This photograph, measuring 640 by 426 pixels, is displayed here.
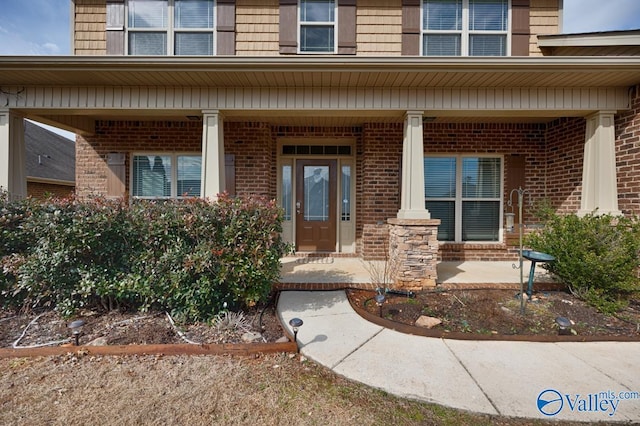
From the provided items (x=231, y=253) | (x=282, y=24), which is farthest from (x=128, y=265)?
(x=282, y=24)

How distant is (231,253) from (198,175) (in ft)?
11.2

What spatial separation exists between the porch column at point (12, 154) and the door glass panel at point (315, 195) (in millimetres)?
4411

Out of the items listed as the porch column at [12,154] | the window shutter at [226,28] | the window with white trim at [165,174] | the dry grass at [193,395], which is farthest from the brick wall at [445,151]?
the porch column at [12,154]

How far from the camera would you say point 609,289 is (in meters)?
3.30

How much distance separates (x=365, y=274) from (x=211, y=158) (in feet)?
9.46

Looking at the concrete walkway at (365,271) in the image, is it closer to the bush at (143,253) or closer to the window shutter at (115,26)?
the bush at (143,253)

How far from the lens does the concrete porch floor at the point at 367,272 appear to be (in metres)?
4.11

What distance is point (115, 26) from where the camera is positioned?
5.03 m

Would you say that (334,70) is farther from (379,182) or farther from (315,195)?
(315,195)

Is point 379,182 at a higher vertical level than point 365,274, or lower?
higher

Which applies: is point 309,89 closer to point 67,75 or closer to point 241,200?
point 241,200

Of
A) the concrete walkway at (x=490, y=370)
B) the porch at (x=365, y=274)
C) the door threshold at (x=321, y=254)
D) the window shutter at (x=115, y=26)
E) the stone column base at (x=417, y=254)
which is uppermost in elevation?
the window shutter at (x=115, y=26)

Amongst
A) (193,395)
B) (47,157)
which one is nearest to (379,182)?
(193,395)

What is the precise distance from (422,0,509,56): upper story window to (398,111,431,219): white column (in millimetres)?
2118
